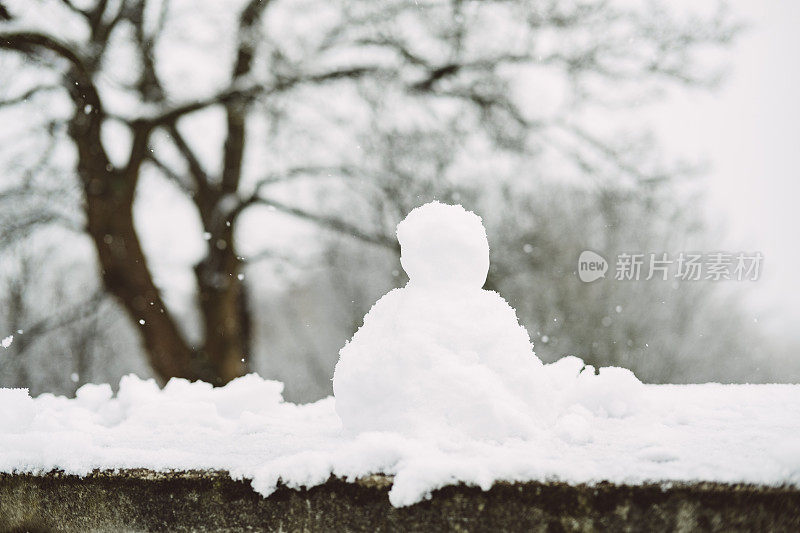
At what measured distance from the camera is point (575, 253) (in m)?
10.8

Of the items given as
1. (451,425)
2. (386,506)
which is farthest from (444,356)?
(386,506)

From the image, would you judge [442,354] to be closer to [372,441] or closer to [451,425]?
[451,425]

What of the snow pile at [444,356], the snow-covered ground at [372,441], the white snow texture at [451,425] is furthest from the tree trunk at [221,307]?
the snow pile at [444,356]

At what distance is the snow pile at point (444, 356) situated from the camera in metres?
2.28

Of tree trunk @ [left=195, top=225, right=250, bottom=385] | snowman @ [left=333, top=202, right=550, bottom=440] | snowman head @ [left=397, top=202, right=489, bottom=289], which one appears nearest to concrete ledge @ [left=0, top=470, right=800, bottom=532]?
snowman @ [left=333, top=202, right=550, bottom=440]

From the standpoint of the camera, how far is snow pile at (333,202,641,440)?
→ 228cm

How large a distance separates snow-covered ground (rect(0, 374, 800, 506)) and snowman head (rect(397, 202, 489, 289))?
59 centimetres

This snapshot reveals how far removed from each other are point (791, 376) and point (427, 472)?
1090 cm

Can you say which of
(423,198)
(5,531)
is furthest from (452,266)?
(423,198)

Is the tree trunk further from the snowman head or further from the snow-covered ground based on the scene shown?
the snowman head

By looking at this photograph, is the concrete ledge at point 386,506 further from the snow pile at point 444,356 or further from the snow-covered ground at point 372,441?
the snow pile at point 444,356

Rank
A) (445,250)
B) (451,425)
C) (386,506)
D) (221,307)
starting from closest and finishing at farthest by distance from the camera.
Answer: (386,506)
(451,425)
(445,250)
(221,307)

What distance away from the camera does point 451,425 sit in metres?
2.28

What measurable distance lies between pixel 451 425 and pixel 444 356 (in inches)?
8.7
